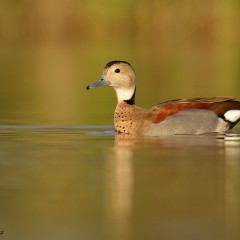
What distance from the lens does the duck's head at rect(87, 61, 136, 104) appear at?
14.8 meters

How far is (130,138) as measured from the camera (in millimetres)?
13539

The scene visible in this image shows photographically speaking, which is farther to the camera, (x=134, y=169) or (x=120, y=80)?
(x=120, y=80)

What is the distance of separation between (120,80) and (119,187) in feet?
16.8

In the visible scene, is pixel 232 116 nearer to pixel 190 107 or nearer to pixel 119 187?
pixel 190 107

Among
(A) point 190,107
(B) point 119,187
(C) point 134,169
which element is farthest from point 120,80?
(B) point 119,187

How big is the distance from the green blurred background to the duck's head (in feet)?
2.32

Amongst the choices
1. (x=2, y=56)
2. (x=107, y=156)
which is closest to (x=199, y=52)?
(x=2, y=56)

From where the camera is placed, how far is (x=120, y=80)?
584 inches

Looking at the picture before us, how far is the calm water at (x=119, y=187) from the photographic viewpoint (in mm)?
8273

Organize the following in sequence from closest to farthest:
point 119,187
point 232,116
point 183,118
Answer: point 119,187
point 183,118
point 232,116

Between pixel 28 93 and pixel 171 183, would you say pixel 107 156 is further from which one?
pixel 28 93

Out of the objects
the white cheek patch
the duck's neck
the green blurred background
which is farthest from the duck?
the green blurred background

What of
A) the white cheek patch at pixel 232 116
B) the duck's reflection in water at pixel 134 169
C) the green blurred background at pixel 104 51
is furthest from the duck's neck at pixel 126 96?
the white cheek patch at pixel 232 116

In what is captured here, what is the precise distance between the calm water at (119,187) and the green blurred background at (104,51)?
3.00 metres
